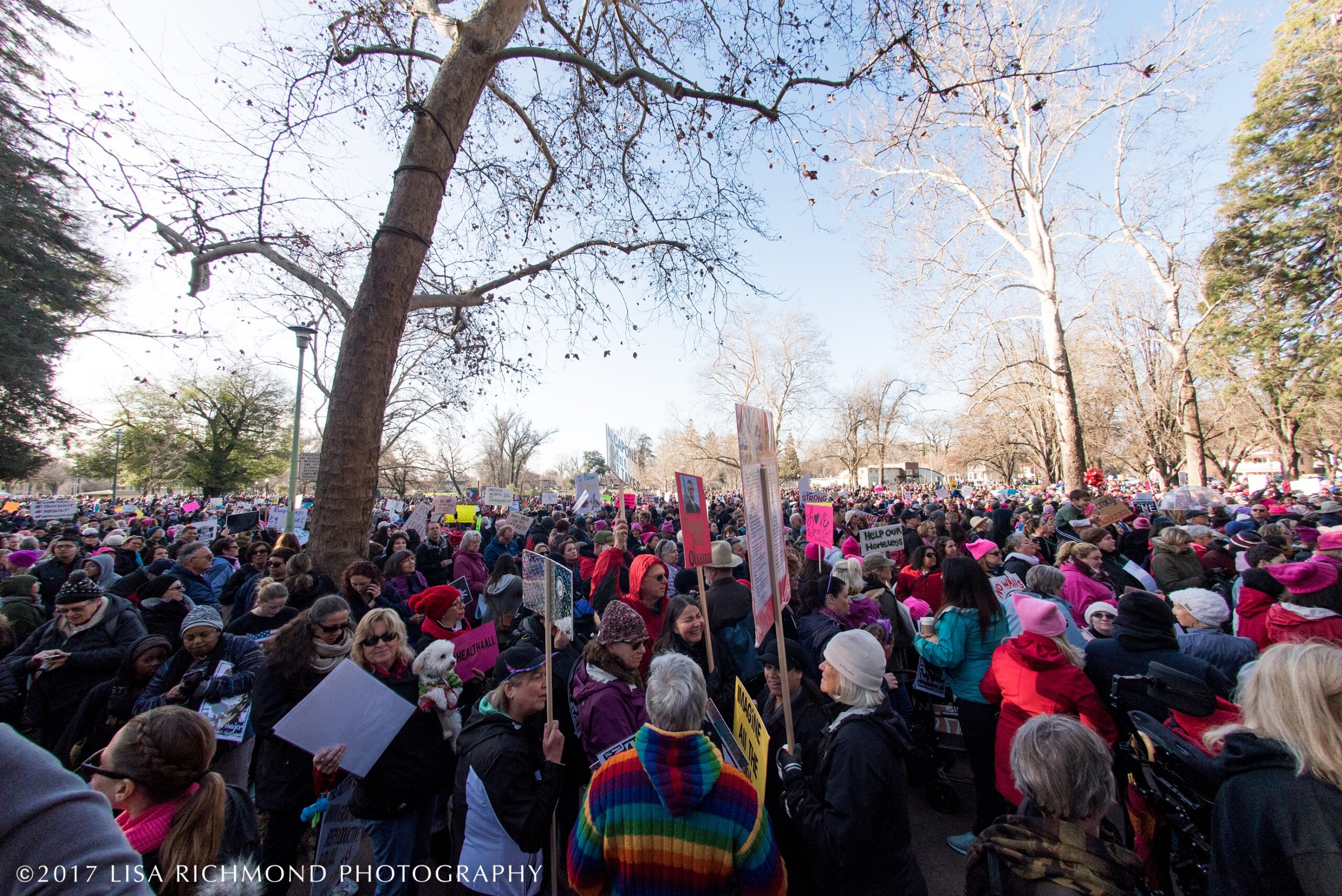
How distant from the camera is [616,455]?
74.0 ft

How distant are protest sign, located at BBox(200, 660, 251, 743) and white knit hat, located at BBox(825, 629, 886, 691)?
3.46m

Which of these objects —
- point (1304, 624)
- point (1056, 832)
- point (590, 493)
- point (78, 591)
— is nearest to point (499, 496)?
point (590, 493)

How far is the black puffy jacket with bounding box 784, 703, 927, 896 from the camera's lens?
2.16 m

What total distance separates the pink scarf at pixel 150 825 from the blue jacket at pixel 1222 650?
4.90 m

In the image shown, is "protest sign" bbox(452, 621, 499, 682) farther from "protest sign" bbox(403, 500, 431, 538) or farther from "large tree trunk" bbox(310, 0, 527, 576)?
"protest sign" bbox(403, 500, 431, 538)

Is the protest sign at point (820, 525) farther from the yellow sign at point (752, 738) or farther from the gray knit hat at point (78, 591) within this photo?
the gray knit hat at point (78, 591)

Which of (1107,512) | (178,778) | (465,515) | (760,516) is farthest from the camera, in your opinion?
(465,515)

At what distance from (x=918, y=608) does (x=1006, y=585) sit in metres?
0.80

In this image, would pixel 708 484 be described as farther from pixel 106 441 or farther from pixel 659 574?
pixel 659 574

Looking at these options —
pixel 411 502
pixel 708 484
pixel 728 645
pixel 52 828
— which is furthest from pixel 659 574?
pixel 708 484

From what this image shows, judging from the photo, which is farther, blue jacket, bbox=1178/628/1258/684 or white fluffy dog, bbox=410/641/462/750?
blue jacket, bbox=1178/628/1258/684

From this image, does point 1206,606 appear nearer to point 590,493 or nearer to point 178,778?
point 178,778

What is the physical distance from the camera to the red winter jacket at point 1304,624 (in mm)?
3498

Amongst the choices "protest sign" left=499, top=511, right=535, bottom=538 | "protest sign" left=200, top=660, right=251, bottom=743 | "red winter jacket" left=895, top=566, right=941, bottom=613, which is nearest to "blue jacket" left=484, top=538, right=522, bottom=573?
"protest sign" left=499, top=511, right=535, bottom=538
